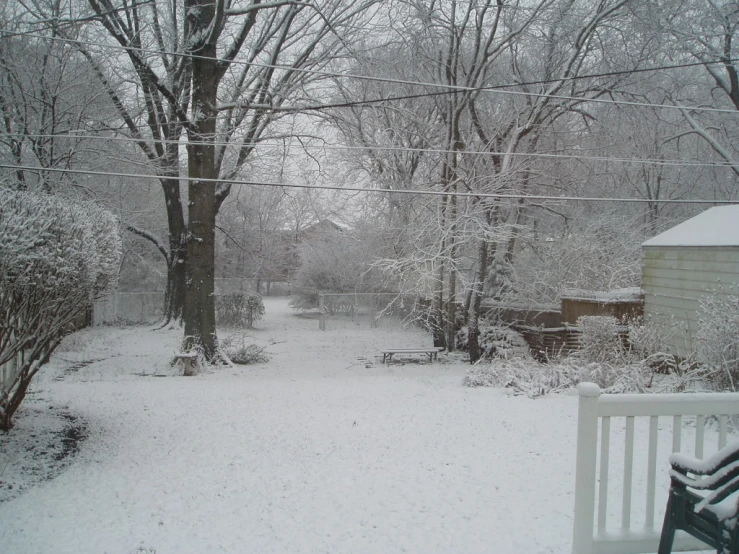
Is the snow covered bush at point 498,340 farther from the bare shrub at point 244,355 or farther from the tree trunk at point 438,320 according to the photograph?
the bare shrub at point 244,355

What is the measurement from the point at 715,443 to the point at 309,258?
22.4 m

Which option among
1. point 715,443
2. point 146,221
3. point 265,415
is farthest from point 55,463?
point 146,221

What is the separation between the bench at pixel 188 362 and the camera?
10625mm

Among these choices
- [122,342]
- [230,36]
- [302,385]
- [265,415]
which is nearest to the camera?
[265,415]

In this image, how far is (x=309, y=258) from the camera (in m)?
26.7

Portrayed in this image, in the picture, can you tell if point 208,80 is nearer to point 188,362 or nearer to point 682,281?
point 188,362

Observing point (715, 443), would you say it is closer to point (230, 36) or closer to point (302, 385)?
point (302, 385)

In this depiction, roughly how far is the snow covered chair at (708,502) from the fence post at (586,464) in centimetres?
35

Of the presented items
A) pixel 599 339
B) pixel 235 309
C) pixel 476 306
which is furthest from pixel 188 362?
pixel 235 309

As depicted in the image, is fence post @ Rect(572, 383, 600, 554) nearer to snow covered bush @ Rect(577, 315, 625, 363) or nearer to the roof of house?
snow covered bush @ Rect(577, 315, 625, 363)

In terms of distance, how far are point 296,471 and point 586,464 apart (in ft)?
9.63

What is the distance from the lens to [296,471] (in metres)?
5.04

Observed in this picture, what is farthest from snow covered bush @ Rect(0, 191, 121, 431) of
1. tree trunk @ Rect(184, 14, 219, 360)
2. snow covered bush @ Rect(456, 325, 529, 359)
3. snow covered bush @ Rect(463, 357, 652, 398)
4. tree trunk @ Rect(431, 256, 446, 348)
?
tree trunk @ Rect(431, 256, 446, 348)

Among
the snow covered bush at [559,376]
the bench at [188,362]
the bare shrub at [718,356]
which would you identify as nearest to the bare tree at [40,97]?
the bench at [188,362]
